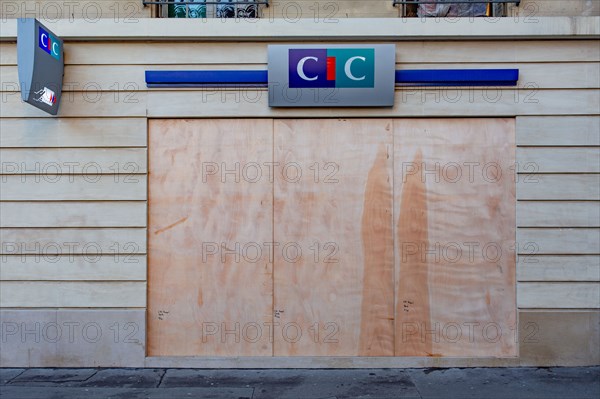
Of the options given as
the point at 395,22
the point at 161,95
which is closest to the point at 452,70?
the point at 395,22

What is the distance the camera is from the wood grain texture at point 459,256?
6.67 meters

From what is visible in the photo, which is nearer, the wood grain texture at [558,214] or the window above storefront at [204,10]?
the wood grain texture at [558,214]

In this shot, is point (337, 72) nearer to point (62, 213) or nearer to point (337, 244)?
point (337, 244)

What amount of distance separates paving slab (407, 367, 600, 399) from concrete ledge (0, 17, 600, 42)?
4.33 metres

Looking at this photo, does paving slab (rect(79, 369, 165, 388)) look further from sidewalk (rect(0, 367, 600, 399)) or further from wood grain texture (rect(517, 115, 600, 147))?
wood grain texture (rect(517, 115, 600, 147))

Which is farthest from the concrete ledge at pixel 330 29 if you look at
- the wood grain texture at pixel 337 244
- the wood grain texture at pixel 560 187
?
the wood grain texture at pixel 560 187

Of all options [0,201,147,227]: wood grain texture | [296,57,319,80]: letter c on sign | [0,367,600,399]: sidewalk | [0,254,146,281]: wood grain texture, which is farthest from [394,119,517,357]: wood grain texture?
[0,201,147,227]: wood grain texture

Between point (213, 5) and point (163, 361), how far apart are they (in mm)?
4867

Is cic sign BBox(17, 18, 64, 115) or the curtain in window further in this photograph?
the curtain in window

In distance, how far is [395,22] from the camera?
6582mm

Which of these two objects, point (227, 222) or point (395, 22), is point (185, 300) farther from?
point (395, 22)

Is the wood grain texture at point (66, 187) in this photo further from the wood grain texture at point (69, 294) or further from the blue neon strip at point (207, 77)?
the blue neon strip at point (207, 77)

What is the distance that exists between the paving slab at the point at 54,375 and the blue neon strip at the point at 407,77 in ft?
12.6

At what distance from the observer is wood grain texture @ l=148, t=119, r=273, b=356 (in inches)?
263
